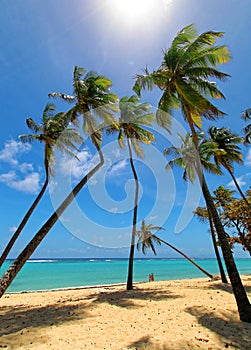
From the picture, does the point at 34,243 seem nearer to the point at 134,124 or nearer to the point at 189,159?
the point at 134,124

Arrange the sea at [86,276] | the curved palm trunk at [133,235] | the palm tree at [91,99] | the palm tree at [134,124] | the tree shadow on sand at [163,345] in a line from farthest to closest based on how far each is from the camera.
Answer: the sea at [86,276]
the palm tree at [134,124]
the curved palm trunk at [133,235]
the palm tree at [91,99]
the tree shadow on sand at [163,345]

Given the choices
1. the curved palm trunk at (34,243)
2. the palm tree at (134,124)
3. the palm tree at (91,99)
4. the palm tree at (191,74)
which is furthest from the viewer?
the palm tree at (134,124)

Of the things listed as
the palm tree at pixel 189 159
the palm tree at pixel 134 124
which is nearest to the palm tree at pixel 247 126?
the palm tree at pixel 189 159

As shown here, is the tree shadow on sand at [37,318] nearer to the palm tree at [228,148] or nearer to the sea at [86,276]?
the palm tree at [228,148]

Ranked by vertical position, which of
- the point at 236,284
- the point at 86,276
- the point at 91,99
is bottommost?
the point at 236,284

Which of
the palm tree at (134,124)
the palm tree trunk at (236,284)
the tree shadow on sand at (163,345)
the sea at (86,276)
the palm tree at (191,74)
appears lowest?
the tree shadow on sand at (163,345)

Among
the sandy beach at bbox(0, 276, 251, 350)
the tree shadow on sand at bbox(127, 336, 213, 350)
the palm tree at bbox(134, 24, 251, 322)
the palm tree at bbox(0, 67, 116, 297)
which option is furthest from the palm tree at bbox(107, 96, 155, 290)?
the tree shadow on sand at bbox(127, 336, 213, 350)

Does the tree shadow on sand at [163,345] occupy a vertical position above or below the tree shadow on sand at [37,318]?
below

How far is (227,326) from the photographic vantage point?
5809mm

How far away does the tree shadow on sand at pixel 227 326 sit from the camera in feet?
16.0

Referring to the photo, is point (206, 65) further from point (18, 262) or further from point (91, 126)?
point (18, 262)

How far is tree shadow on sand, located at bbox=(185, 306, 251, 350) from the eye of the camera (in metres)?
4.88

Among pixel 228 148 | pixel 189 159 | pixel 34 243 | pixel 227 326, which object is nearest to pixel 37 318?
pixel 34 243

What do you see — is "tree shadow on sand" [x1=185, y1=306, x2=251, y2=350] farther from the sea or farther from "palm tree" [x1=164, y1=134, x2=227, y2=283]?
the sea
